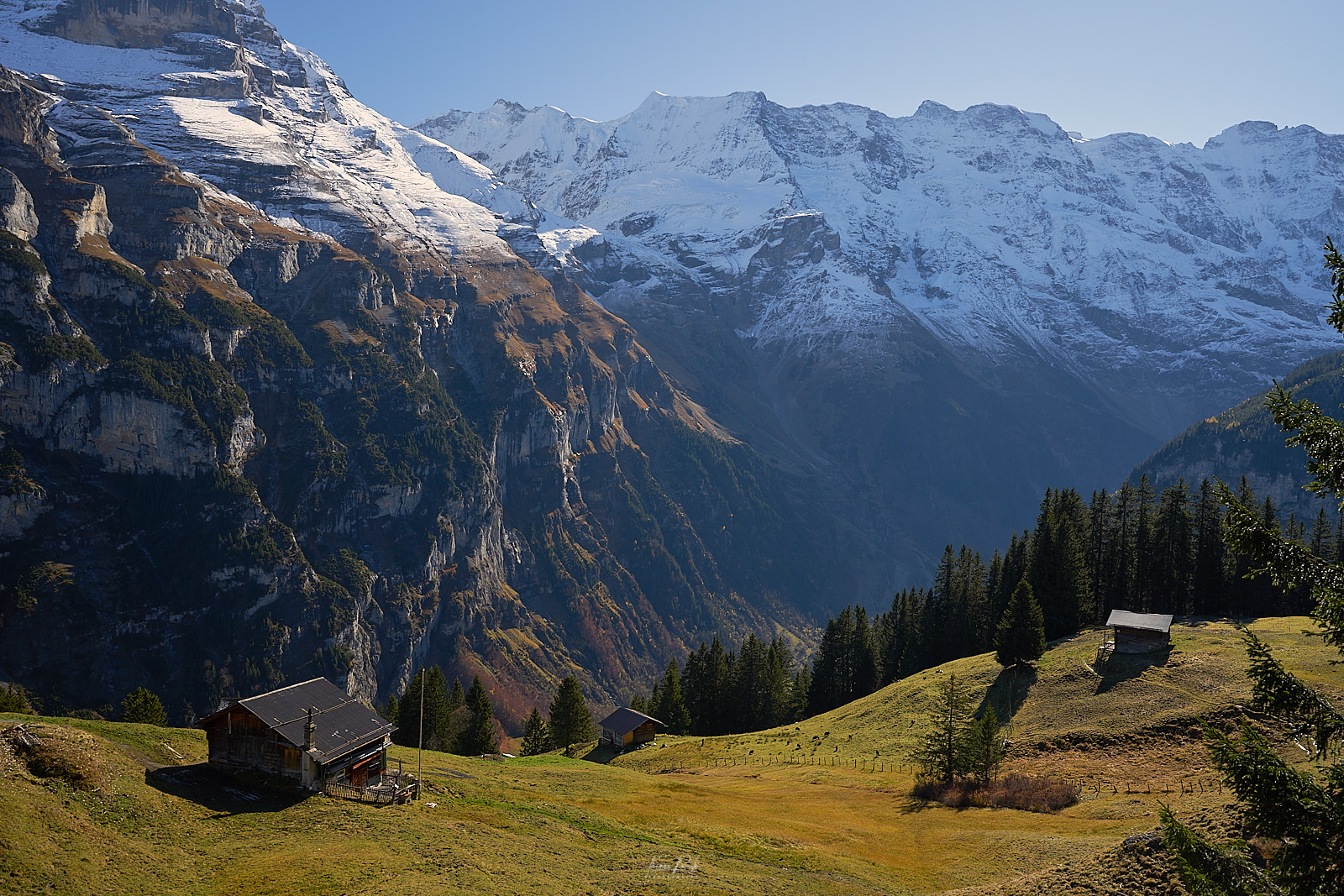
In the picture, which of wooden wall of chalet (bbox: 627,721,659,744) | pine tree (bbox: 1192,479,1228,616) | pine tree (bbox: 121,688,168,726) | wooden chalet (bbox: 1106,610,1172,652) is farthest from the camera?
wooden wall of chalet (bbox: 627,721,659,744)

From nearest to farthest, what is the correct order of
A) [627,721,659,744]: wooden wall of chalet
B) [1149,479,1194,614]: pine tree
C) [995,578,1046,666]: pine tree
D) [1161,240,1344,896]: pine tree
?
[1161,240,1344,896]: pine tree, [995,578,1046,666]: pine tree, [627,721,659,744]: wooden wall of chalet, [1149,479,1194,614]: pine tree

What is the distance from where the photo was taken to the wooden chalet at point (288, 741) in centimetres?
4953

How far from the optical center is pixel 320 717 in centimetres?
5331

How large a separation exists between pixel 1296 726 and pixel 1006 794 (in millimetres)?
47971

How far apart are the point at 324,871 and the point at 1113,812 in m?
45.8

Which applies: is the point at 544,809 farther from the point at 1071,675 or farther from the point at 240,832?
the point at 1071,675

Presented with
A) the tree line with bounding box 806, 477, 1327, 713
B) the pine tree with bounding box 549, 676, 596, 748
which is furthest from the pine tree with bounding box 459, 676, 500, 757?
the tree line with bounding box 806, 477, 1327, 713

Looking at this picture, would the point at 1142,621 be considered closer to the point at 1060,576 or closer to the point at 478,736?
the point at 1060,576

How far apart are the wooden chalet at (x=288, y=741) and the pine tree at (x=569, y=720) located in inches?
2336

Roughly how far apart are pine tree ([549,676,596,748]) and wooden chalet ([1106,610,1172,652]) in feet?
221

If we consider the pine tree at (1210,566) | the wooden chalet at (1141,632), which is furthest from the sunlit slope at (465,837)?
the pine tree at (1210,566)

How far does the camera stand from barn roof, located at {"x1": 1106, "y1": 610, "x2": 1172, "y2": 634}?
77312 millimetres

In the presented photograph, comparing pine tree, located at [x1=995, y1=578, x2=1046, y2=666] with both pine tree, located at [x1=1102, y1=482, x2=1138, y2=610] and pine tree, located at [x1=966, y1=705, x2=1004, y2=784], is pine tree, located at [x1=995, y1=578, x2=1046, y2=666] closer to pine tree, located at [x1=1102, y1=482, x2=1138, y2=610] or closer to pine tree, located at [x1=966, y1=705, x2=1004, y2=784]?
pine tree, located at [x1=966, y1=705, x2=1004, y2=784]

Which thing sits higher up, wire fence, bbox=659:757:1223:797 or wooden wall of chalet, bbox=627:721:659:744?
wire fence, bbox=659:757:1223:797
